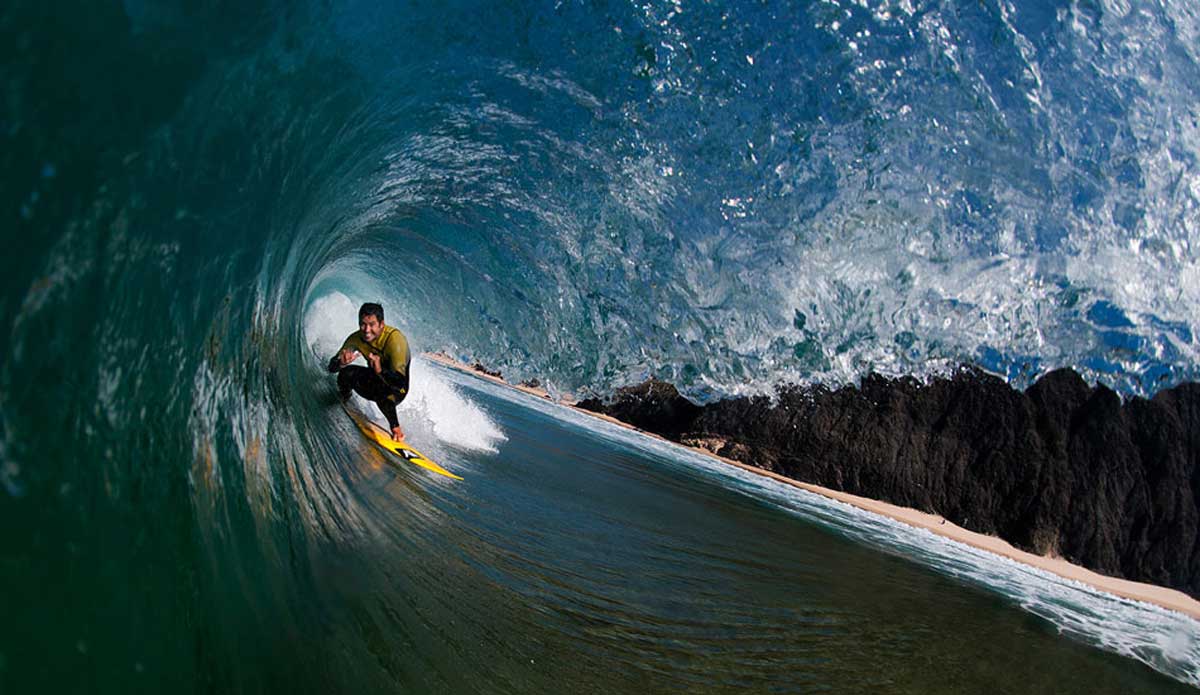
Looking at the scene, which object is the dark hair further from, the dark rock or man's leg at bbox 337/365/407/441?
the dark rock

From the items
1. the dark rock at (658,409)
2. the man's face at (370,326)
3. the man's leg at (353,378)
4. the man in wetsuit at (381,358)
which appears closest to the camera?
the man's face at (370,326)

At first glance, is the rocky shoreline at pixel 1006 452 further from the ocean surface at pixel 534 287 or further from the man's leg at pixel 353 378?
the man's leg at pixel 353 378

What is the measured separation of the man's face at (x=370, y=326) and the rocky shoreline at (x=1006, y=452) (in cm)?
2942

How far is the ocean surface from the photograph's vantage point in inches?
73.1

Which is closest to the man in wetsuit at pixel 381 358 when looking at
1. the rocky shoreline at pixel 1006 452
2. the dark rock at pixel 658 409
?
the rocky shoreline at pixel 1006 452

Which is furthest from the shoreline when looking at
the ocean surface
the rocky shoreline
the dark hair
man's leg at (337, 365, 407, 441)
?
the dark hair

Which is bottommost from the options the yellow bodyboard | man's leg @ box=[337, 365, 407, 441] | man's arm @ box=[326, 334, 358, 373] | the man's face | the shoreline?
the shoreline

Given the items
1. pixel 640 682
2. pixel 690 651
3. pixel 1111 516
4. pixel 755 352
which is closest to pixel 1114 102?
pixel 755 352

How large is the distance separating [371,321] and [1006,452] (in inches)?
1737

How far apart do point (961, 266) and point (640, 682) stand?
7369 millimetres

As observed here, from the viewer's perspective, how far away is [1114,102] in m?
6.86

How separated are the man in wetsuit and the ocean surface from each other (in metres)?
0.60

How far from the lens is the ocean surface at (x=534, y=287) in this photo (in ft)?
6.09

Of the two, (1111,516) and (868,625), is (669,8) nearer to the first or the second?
(868,625)
